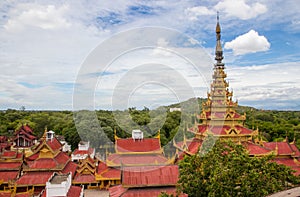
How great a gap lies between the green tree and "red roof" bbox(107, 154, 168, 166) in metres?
8.05

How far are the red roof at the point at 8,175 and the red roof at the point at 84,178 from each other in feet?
14.9

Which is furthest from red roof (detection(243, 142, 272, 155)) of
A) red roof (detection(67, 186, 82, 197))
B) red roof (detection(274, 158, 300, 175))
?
red roof (detection(67, 186, 82, 197))

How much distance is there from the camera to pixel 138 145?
70.9 ft

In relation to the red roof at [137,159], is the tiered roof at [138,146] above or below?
above

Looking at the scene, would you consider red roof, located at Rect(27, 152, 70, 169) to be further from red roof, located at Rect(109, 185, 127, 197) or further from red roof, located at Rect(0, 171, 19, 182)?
red roof, located at Rect(109, 185, 127, 197)

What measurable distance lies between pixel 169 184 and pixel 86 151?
69.9 ft

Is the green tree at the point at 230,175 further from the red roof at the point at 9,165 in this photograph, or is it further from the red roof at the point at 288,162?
the red roof at the point at 9,165

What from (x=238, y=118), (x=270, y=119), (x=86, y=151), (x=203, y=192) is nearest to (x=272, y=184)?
(x=203, y=192)

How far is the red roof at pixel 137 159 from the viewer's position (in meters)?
20.0

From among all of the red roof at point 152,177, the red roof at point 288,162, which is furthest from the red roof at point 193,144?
the red roof at point 288,162

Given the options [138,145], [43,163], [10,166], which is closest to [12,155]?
[10,166]

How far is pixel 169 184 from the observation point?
15.1 metres

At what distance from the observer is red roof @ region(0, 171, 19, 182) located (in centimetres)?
2085

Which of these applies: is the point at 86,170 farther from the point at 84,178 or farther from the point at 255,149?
the point at 255,149
